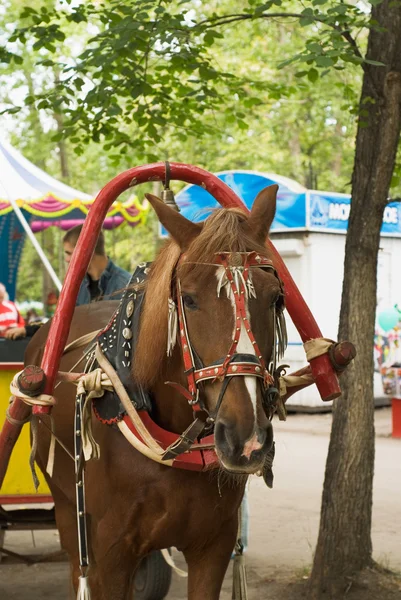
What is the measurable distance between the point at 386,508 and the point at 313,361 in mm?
5119

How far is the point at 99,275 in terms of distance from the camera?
560 centimetres

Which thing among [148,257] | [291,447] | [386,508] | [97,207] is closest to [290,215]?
[291,447]

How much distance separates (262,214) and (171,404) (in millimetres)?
753

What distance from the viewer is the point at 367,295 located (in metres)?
5.41

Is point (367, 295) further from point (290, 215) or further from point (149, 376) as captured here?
point (290, 215)

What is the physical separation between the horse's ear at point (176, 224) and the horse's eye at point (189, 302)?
0.22m

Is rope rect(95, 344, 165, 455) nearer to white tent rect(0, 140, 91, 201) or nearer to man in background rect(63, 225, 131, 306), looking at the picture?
man in background rect(63, 225, 131, 306)

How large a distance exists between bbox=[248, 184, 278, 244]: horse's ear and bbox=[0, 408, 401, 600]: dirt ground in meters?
3.02

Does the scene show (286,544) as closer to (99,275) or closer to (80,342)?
(99,275)

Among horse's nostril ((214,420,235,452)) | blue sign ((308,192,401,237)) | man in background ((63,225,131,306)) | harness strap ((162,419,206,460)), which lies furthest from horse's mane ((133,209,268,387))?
blue sign ((308,192,401,237))

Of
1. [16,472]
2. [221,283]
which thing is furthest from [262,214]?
[16,472]

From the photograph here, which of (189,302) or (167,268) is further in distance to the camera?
(167,268)

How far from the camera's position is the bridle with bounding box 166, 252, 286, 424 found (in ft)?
8.77

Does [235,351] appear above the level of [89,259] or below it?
below
